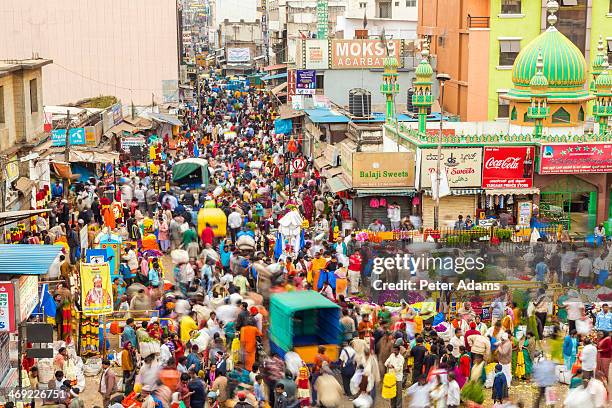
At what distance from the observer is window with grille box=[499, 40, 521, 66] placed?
39125 millimetres

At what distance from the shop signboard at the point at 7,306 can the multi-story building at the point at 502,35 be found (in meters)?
27.5

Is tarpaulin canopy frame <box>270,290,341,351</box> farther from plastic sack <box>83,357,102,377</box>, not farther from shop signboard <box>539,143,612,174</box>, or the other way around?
shop signboard <box>539,143,612,174</box>

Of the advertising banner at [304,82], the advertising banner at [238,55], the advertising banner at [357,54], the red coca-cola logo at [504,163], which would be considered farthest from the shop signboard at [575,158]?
the advertising banner at [238,55]

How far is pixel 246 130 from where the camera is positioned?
48.8 m

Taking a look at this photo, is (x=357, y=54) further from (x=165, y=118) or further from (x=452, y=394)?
(x=452, y=394)

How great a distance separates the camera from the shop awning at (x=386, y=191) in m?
27.5

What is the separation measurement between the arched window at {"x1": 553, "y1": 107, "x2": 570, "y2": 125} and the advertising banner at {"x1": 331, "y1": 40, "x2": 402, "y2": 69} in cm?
1513

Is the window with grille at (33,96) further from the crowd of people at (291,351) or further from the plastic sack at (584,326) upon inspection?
the plastic sack at (584,326)

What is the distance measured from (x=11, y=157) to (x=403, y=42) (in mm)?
20565

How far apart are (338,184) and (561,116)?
21.4 ft

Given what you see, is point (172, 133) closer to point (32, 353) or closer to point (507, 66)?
point (507, 66)

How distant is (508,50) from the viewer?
128 feet

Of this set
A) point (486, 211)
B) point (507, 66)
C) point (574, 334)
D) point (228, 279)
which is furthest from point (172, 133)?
point (574, 334)

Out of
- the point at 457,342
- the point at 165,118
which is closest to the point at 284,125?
the point at 165,118
